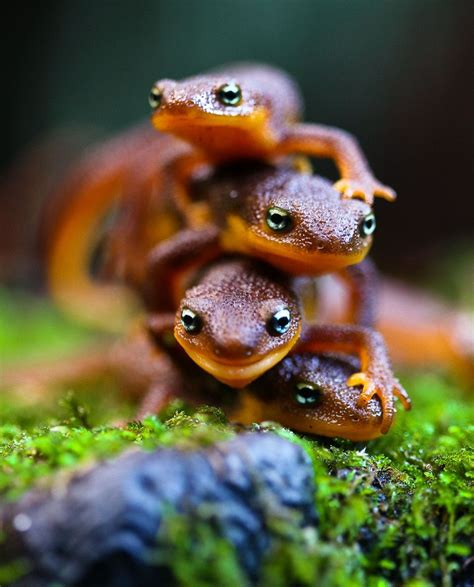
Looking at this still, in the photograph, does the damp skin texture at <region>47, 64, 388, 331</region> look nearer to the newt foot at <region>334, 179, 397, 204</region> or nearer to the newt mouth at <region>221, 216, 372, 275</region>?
the newt foot at <region>334, 179, 397, 204</region>

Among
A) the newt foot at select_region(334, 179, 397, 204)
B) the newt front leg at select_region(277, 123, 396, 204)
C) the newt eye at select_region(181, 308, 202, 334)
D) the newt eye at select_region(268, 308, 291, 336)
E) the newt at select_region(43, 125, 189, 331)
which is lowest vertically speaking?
the newt at select_region(43, 125, 189, 331)

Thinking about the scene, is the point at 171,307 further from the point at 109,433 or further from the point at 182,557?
the point at 182,557

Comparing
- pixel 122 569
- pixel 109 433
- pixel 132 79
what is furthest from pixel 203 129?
pixel 132 79

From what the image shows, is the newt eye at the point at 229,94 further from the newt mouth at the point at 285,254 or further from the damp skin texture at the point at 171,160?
the newt mouth at the point at 285,254

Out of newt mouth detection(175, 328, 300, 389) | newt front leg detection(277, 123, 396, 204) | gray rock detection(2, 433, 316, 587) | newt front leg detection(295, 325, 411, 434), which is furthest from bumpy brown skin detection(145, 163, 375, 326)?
gray rock detection(2, 433, 316, 587)

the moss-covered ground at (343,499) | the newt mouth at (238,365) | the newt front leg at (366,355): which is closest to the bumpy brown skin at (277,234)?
the newt front leg at (366,355)

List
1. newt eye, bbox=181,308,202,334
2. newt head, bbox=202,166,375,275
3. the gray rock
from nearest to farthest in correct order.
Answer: the gray rock, newt eye, bbox=181,308,202,334, newt head, bbox=202,166,375,275

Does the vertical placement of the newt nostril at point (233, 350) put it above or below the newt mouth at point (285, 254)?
below

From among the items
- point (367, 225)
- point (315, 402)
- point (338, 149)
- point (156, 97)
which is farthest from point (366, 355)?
point (156, 97)
